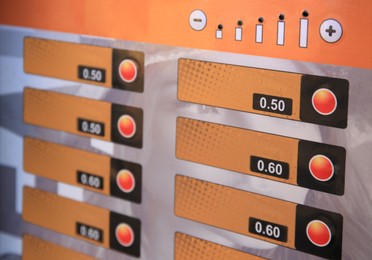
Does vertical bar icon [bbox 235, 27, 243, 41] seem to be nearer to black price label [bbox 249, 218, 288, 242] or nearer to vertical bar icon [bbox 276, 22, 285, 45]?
vertical bar icon [bbox 276, 22, 285, 45]

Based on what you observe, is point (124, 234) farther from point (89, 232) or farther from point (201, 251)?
point (201, 251)

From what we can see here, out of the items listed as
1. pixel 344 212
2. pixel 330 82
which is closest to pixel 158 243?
pixel 344 212

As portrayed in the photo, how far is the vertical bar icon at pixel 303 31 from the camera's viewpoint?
1345mm

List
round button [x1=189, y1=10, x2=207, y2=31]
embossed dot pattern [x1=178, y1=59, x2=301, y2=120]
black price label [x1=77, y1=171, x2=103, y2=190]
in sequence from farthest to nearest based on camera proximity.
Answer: black price label [x1=77, y1=171, x2=103, y2=190] < round button [x1=189, y1=10, x2=207, y2=31] < embossed dot pattern [x1=178, y1=59, x2=301, y2=120]

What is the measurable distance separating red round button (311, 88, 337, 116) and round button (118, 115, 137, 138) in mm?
486

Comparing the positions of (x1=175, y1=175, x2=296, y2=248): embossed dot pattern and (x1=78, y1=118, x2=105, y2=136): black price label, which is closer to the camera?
(x1=175, y1=175, x2=296, y2=248): embossed dot pattern

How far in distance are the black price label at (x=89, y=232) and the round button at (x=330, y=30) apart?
0.80m

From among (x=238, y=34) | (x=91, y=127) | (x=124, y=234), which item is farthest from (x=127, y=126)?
(x=238, y=34)

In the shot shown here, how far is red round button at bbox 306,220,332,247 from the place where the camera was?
1385 millimetres

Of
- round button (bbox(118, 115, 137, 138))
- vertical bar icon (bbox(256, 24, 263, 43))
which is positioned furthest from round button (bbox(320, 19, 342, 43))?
round button (bbox(118, 115, 137, 138))

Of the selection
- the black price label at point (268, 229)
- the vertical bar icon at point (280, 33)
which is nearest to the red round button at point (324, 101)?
the vertical bar icon at point (280, 33)

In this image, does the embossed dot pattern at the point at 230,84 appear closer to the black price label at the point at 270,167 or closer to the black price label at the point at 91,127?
the black price label at the point at 270,167

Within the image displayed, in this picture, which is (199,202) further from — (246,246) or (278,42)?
(278,42)

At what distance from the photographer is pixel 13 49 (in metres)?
1.87
